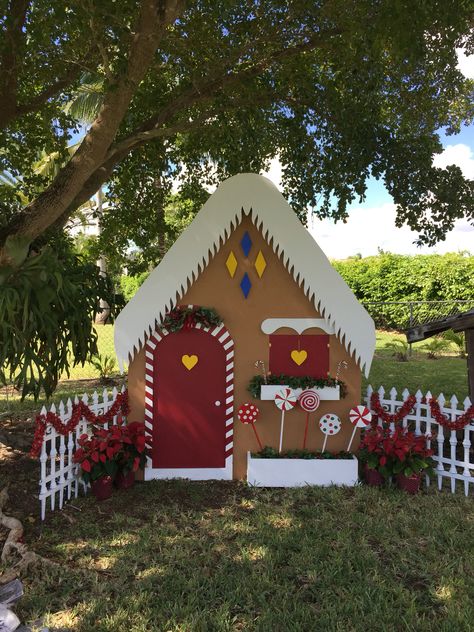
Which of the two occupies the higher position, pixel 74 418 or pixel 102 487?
pixel 74 418

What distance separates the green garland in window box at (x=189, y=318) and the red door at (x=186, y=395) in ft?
0.39

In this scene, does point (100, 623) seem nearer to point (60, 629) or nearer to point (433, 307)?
point (60, 629)

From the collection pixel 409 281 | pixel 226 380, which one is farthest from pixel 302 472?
pixel 409 281

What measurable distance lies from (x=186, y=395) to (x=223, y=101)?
4806 mm

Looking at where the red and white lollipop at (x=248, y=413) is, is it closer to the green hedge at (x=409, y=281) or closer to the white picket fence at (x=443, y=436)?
the white picket fence at (x=443, y=436)

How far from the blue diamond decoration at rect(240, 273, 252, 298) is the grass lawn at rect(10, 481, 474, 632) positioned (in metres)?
2.41

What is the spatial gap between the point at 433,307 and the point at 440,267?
6.93 ft

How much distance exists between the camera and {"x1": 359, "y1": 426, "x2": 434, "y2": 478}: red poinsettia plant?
542 centimetres

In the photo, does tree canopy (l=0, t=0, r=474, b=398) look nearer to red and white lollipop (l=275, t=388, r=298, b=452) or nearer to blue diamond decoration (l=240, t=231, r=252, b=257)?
blue diamond decoration (l=240, t=231, r=252, b=257)

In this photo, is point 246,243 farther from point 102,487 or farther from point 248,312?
point 102,487

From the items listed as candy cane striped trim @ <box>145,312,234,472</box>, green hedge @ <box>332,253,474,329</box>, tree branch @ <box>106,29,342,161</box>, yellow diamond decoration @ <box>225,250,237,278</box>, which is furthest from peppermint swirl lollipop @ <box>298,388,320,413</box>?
green hedge @ <box>332,253,474,329</box>

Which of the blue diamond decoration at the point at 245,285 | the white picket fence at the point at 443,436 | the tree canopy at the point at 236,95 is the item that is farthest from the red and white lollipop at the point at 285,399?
the tree canopy at the point at 236,95

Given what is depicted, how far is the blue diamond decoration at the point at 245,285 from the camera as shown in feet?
19.0

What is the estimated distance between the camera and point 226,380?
5812mm
